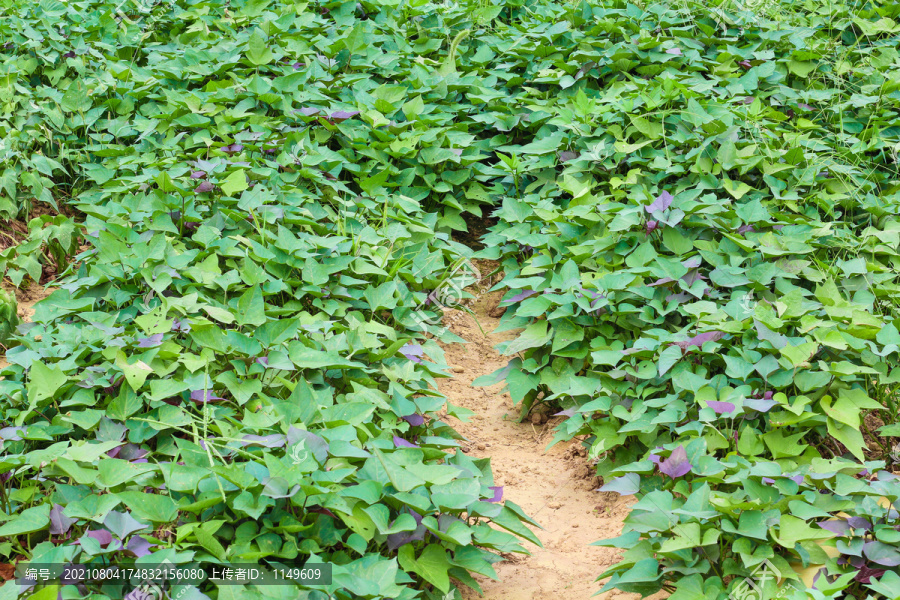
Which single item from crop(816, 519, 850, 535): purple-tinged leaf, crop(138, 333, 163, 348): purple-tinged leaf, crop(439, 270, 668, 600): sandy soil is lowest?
crop(439, 270, 668, 600): sandy soil

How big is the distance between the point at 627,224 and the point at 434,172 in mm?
1005

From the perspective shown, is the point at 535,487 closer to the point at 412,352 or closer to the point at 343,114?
the point at 412,352

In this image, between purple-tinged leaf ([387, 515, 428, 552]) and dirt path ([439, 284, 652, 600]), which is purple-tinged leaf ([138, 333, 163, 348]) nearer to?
purple-tinged leaf ([387, 515, 428, 552])

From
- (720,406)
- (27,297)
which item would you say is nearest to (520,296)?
(720,406)

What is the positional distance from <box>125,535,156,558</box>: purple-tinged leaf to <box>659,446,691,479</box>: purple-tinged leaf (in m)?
1.25

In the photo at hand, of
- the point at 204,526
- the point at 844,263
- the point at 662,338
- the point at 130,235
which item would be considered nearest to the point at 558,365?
the point at 662,338

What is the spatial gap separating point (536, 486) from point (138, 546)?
1232 mm

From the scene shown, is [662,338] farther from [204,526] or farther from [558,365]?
[204,526]

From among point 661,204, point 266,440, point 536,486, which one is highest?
point 661,204

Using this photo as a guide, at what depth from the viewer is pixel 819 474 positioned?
181cm

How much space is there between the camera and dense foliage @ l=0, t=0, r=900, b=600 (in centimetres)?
170

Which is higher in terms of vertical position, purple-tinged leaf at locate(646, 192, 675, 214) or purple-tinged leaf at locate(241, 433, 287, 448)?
purple-tinged leaf at locate(646, 192, 675, 214)

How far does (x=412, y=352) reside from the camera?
233 cm

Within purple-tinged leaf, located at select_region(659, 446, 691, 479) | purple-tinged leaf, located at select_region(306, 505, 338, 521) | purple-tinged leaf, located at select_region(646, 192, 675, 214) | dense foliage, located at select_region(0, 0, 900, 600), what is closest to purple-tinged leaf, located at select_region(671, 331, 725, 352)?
dense foliage, located at select_region(0, 0, 900, 600)
